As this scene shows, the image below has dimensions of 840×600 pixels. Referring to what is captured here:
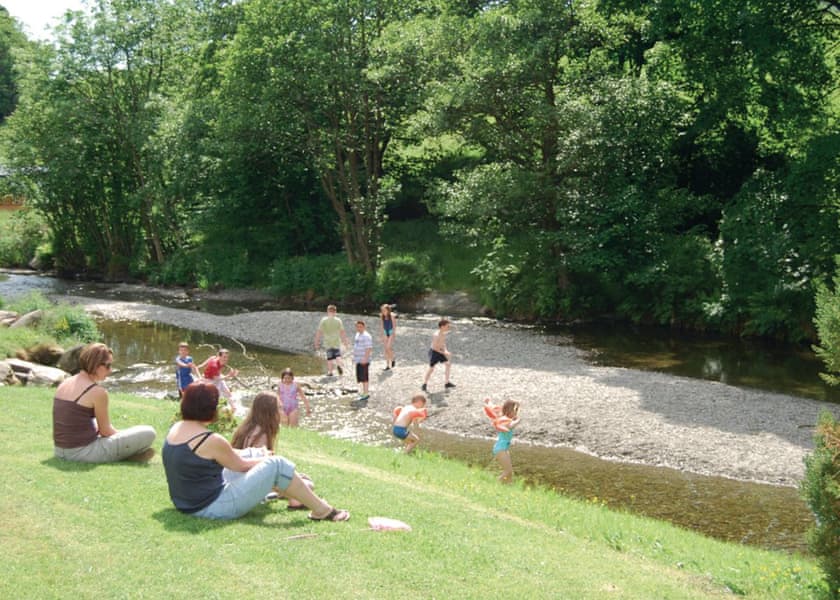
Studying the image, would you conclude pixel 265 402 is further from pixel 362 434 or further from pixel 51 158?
pixel 51 158

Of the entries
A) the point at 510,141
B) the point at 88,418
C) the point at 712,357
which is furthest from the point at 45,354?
the point at 712,357

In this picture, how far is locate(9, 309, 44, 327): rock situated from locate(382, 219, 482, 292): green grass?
59.4 feet

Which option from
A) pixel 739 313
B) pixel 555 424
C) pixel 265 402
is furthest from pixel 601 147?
pixel 265 402

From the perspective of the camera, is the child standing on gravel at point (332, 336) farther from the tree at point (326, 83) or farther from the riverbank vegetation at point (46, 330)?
the tree at point (326, 83)

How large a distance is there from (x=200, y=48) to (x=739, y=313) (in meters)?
38.7

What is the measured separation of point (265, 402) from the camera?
1002 cm

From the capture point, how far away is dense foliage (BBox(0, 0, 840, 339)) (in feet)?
95.9

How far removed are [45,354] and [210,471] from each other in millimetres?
18294

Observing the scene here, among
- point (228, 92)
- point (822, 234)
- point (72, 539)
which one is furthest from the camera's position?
point (228, 92)

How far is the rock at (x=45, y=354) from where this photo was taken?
24359 mm

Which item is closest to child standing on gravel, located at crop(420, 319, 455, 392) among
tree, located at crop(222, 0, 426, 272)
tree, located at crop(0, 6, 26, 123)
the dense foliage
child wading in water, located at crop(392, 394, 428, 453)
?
child wading in water, located at crop(392, 394, 428, 453)

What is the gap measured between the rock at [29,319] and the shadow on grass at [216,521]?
20.3 m

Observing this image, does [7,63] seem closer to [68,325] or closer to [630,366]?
[68,325]

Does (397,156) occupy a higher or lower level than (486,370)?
higher
